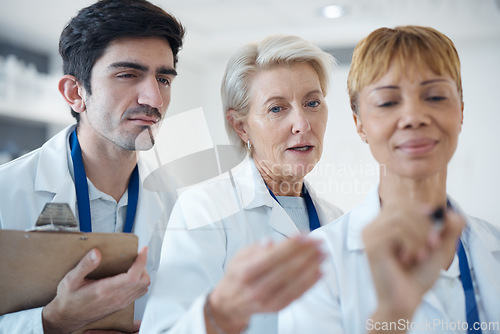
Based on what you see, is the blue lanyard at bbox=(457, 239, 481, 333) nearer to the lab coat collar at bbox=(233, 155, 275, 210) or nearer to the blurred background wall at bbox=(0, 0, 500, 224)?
the blurred background wall at bbox=(0, 0, 500, 224)

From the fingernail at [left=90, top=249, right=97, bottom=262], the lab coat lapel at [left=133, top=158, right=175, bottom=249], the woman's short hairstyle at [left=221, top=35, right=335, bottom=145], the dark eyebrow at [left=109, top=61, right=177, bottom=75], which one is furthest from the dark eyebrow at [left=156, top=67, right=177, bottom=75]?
the fingernail at [left=90, top=249, right=97, bottom=262]

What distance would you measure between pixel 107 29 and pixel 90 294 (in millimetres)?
629

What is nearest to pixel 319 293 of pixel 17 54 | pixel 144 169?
pixel 144 169

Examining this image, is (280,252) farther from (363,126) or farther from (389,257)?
(363,126)

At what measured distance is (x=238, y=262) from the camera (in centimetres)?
53

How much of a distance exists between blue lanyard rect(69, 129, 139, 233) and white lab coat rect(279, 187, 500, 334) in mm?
516

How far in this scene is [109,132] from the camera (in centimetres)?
112

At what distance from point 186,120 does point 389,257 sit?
2.10 ft

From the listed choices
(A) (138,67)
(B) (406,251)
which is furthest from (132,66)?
(B) (406,251)

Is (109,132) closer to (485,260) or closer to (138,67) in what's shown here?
(138,67)

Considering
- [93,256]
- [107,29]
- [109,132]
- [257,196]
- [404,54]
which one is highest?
[107,29]

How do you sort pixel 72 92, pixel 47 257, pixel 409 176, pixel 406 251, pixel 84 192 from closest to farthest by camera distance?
pixel 406 251 → pixel 409 176 → pixel 47 257 → pixel 84 192 → pixel 72 92

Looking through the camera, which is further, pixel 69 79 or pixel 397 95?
pixel 69 79

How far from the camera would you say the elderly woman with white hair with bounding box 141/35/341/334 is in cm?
83
